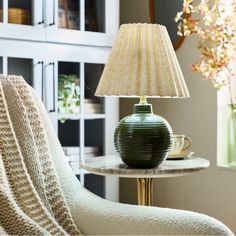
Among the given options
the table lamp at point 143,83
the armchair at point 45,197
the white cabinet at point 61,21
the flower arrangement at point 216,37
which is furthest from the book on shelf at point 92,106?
the armchair at point 45,197

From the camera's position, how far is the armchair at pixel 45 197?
5.21ft

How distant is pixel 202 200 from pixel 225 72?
706 mm

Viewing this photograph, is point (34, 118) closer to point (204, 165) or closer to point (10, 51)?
point (204, 165)

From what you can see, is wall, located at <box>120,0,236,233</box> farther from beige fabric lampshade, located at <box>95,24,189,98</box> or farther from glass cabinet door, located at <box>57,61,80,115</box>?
beige fabric lampshade, located at <box>95,24,189,98</box>

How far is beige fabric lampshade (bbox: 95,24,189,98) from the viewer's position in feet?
7.11

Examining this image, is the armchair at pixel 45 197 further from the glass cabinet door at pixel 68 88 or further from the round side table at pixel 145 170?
the glass cabinet door at pixel 68 88

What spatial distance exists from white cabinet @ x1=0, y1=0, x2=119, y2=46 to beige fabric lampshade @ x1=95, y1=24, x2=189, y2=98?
74 cm

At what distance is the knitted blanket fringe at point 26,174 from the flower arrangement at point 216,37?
1.14 meters

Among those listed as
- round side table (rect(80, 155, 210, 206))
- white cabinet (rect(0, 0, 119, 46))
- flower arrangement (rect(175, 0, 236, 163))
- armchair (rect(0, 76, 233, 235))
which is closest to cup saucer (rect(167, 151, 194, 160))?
round side table (rect(80, 155, 210, 206))

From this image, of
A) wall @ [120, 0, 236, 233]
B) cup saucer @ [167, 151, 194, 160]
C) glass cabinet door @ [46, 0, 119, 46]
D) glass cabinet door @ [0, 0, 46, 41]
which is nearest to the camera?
cup saucer @ [167, 151, 194, 160]

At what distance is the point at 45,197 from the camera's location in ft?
5.84

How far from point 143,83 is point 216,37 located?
0.84 meters

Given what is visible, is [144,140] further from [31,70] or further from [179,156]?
[31,70]

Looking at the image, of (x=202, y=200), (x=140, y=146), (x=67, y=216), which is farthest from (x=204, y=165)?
(x=202, y=200)
